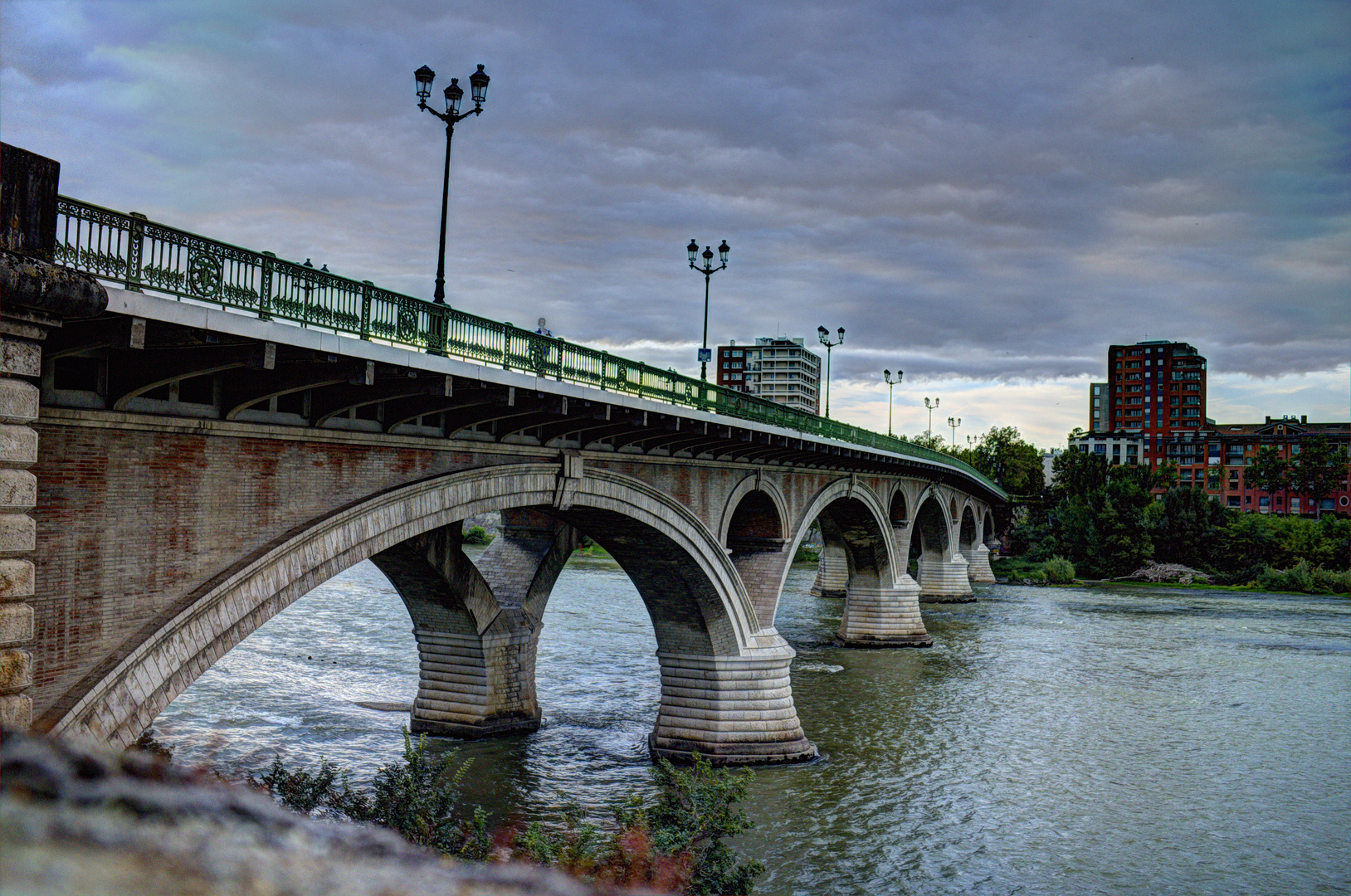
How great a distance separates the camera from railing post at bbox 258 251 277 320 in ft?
39.0

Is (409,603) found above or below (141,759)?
below

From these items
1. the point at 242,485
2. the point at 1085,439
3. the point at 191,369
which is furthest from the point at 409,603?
the point at 1085,439

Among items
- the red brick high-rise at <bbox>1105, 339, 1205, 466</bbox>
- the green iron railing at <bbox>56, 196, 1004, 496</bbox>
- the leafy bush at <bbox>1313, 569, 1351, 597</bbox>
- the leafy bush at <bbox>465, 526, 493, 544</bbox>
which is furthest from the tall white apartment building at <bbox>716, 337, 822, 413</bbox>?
the green iron railing at <bbox>56, 196, 1004, 496</bbox>

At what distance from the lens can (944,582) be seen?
73.0 m

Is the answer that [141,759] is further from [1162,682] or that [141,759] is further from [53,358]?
[1162,682]

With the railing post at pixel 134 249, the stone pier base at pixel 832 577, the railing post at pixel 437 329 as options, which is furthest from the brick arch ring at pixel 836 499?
the railing post at pixel 134 249

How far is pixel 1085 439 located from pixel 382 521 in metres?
158

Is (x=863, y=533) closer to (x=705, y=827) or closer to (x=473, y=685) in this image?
(x=473, y=685)

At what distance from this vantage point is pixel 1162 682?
4047 cm

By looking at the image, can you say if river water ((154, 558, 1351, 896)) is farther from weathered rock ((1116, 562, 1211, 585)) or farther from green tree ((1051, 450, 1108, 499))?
green tree ((1051, 450, 1108, 499))

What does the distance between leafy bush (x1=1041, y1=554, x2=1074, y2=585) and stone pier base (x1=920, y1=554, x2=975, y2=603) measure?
743 inches

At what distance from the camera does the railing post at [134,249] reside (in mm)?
10367

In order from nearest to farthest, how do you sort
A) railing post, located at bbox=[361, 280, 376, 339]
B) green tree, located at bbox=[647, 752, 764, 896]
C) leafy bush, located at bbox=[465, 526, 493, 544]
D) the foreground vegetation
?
railing post, located at bbox=[361, 280, 376, 339] → the foreground vegetation → green tree, located at bbox=[647, 752, 764, 896] → leafy bush, located at bbox=[465, 526, 493, 544]

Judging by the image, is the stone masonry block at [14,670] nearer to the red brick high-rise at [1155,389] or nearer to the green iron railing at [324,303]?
the green iron railing at [324,303]
